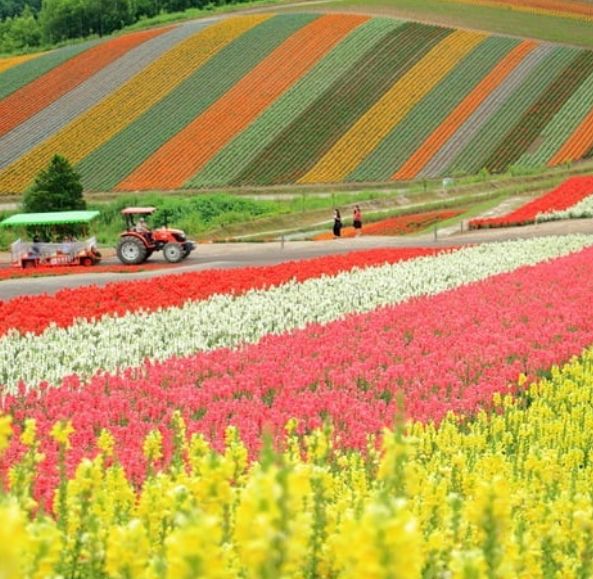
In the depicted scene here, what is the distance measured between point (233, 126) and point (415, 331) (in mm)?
51708

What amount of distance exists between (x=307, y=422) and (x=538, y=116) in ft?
186

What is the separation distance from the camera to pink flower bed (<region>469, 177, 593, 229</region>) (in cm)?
4150

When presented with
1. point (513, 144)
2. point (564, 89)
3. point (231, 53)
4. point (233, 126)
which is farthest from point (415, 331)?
point (231, 53)

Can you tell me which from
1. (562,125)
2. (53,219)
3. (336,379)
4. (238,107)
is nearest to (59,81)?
(238,107)

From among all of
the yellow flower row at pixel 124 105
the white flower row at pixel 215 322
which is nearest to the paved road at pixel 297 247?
the white flower row at pixel 215 322

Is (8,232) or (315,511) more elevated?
(315,511)

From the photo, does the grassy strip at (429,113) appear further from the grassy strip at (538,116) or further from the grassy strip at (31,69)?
the grassy strip at (31,69)

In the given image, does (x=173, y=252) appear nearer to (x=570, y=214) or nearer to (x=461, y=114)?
(x=570, y=214)

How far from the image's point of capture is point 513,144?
200ft

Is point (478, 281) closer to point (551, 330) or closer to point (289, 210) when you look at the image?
point (551, 330)

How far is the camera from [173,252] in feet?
117

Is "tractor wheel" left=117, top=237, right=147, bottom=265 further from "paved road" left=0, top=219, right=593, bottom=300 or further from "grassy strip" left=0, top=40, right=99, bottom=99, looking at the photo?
"grassy strip" left=0, top=40, right=99, bottom=99

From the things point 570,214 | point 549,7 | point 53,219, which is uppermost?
point 549,7

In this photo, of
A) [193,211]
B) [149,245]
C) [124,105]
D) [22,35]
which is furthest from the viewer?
[22,35]
